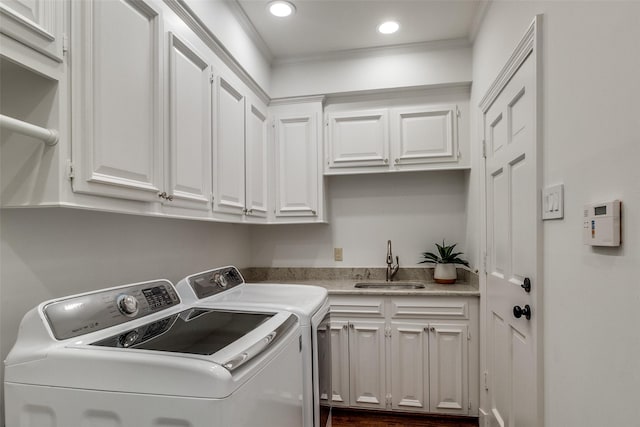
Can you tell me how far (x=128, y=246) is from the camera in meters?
1.61

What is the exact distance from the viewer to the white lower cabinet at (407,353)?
238 centimetres

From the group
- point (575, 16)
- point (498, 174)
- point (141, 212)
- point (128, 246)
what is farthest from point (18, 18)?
point (498, 174)

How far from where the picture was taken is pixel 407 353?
8.02 ft

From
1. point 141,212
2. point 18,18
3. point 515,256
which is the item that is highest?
point 18,18

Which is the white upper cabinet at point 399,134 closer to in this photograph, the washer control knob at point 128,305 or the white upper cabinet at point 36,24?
the washer control knob at point 128,305

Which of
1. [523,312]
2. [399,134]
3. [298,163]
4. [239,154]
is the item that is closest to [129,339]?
[239,154]

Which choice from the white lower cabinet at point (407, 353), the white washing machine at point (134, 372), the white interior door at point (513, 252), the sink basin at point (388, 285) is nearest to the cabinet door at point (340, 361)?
the white lower cabinet at point (407, 353)

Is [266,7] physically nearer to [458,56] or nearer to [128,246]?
[458,56]

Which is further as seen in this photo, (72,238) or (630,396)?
(72,238)

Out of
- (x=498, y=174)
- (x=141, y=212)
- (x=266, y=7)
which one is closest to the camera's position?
(x=141, y=212)

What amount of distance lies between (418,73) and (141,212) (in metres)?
2.27

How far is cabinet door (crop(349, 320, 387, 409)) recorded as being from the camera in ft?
8.11

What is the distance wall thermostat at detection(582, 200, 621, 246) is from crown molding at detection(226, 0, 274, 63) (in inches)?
83.9

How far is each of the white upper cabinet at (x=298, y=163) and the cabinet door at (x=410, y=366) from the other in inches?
41.9
